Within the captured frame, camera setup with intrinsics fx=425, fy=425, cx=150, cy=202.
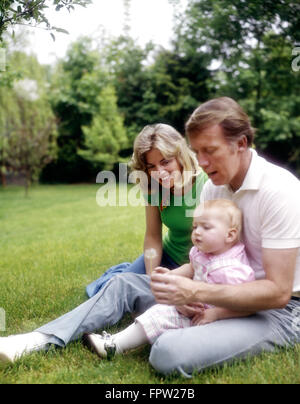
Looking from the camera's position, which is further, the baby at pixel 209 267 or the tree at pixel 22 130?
the tree at pixel 22 130

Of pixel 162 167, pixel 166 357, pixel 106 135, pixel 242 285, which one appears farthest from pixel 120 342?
pixel 106 135

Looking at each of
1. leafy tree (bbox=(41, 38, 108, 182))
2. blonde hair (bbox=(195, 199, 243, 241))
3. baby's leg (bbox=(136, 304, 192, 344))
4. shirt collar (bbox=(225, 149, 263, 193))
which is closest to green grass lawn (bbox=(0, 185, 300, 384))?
baby's leg (bbox=(136, 304, 192, 344))

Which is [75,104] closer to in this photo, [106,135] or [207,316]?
[106,135]

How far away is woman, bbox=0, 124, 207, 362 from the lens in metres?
2.42

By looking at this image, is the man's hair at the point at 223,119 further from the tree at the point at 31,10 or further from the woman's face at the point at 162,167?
the tree at the point at 31,10

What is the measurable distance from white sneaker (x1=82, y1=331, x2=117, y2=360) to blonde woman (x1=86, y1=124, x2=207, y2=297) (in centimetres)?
79

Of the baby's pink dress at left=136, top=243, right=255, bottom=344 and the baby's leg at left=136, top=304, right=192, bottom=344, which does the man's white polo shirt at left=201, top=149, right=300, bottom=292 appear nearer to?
the baby's pink dress at left=136, top=243, right=255, bottom=344

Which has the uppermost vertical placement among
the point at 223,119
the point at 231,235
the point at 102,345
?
the point at 223,119

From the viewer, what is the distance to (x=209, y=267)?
2213mm

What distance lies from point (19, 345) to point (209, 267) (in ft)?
3.71

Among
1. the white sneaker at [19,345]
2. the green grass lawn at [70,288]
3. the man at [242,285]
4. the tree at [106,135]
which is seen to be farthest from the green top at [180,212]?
the tree at [106,135]

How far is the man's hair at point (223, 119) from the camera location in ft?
6.82

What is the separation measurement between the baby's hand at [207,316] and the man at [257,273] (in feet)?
0.18
